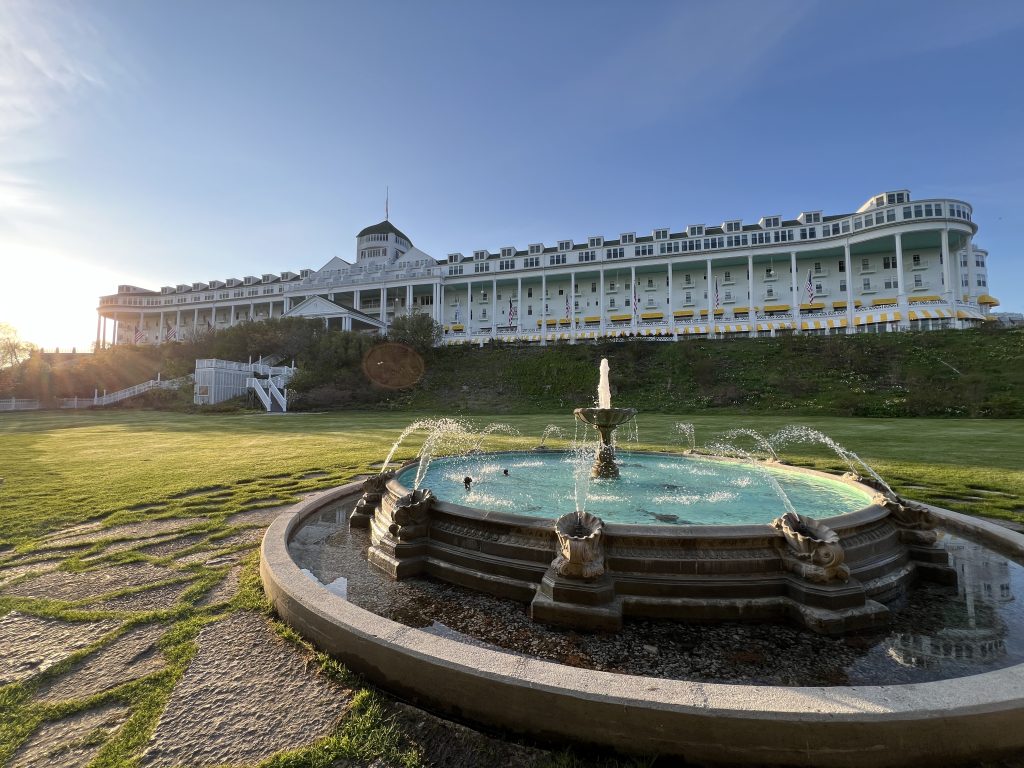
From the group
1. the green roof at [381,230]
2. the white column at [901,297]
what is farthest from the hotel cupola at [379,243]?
the white column at [901,297]

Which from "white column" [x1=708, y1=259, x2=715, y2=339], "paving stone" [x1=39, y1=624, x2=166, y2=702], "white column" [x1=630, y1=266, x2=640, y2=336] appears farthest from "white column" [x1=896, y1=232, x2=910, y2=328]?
"paving stone" [x1=39, y1=624, x2=166, y2=702]

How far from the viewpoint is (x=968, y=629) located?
416 cm

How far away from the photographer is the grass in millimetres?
3164

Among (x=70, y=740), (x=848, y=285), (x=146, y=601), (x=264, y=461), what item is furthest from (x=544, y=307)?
(x=70, y=740)

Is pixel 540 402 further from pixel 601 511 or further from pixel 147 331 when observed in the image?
pixel 147 331

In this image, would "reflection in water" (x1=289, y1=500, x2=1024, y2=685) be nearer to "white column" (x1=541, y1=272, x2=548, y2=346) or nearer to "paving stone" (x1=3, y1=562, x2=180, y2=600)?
"paving stone" (x1=3, y1=562, x2=180, y2=600)

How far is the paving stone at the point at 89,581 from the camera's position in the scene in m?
5.07

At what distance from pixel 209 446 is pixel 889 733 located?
2016 centimetres

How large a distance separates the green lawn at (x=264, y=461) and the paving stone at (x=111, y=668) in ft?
14.7

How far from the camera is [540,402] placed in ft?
122

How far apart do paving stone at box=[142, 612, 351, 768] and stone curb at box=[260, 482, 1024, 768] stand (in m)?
0.63

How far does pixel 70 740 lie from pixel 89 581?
324cm

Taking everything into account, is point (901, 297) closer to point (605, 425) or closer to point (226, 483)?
point (605, 425)

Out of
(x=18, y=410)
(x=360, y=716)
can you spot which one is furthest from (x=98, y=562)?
(x=18, y=410)
